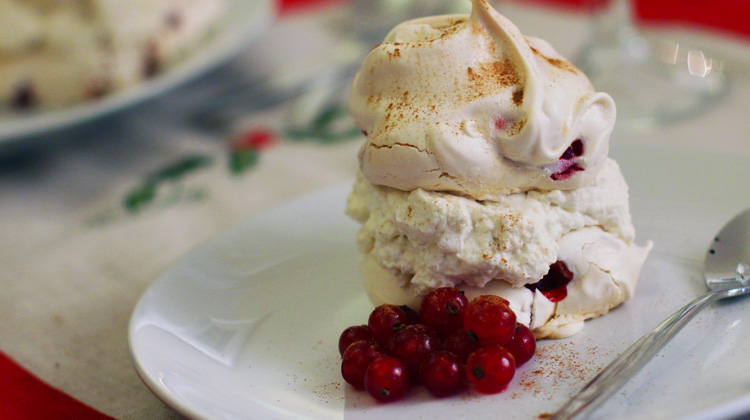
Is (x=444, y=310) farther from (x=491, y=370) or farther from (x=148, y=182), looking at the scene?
(x=148, y=182)

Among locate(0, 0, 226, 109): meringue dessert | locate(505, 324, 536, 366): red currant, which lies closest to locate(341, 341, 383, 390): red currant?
locate(505, 324, 536, 366): red currant

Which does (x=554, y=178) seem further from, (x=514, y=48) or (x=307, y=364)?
(x=307, y=364)

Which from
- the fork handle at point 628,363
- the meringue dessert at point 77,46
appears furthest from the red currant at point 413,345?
the meringue dessert at point 77,46

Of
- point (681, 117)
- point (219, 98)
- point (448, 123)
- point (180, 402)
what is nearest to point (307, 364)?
point (180, 402)

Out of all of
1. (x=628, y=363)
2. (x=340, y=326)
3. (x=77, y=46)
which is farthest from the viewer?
(x=77, y=46)

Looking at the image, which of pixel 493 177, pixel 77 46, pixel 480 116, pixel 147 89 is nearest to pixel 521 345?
pixel 493 177

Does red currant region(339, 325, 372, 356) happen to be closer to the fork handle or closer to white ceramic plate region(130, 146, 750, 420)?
white ceramic plate region(130, 146, 750, 420)
